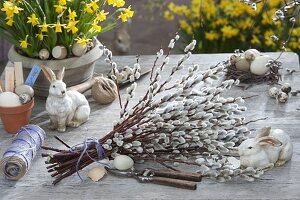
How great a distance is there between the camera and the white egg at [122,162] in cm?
128

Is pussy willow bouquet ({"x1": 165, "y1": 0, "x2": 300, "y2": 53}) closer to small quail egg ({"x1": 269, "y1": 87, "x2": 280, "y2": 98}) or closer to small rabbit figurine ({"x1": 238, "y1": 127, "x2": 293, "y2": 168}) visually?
small quail egg ({"x1": 269, "y1": 87, "x2": 280, "y2": 98})

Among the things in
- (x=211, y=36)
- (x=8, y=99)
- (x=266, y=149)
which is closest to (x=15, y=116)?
(x=8, y=99)

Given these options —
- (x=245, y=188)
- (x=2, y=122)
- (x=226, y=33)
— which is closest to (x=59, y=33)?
(x=2, y=122)

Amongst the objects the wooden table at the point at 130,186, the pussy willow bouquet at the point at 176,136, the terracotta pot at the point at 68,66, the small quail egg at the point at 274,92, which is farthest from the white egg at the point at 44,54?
the small quail egg at the point at 274,92

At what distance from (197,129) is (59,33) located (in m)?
0.51

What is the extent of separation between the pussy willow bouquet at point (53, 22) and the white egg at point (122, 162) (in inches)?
14.7

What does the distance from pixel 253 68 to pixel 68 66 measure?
55cm

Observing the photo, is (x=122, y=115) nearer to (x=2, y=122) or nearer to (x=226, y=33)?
(x=2, y=122)

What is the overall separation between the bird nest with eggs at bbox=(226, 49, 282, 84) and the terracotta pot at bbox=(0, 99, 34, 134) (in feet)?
2.00

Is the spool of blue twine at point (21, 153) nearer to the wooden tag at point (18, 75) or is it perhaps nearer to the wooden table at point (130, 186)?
the wooden table at point (130, 186)

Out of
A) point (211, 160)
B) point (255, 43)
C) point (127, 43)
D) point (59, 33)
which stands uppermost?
point (59, 33)

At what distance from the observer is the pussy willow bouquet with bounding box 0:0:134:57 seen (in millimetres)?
1475

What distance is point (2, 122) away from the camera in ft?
4.86

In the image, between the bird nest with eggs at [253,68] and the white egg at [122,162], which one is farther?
the bird nest with eggs at [253,68]
